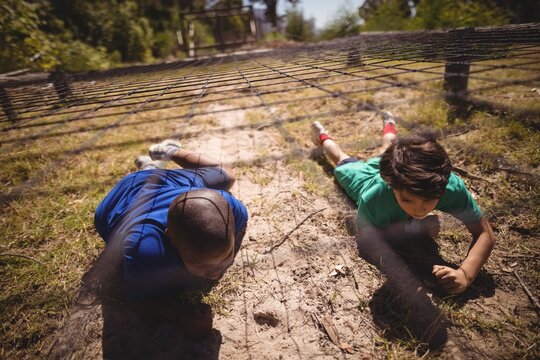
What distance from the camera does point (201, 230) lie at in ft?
3.41

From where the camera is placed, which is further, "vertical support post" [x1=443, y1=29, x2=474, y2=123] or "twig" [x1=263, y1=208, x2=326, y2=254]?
"vertical support post" [x1=443, y1=29, x2=474, y2=123]

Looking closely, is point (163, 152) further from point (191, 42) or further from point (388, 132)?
point (191, 42)

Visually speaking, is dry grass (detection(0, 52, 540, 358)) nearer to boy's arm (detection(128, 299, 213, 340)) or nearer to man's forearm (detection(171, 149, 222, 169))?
boy's arm (detection(128, 299, 213, 340))

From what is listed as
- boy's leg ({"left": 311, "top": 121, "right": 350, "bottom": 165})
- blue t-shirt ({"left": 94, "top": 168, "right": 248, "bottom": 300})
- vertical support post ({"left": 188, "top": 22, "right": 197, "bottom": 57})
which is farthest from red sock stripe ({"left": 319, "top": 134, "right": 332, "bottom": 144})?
vertical support post ({"left": 188, "top": 22, "right": 197, "bottom": 57})

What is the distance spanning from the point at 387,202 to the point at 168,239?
127 centimetres

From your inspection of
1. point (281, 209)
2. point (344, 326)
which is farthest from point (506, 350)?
point (281, 209)

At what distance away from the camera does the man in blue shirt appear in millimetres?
1070

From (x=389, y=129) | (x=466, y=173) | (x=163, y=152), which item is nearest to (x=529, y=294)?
(x=466, y=173)

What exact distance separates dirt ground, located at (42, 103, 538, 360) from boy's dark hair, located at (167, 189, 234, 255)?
56 centimetres

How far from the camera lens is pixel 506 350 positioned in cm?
112

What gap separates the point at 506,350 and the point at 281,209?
1426mm

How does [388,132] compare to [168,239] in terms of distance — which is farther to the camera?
[388,132]

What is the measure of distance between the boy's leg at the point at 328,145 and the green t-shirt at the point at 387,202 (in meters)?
0.41

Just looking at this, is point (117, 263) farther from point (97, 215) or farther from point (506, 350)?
point (506, 350)
